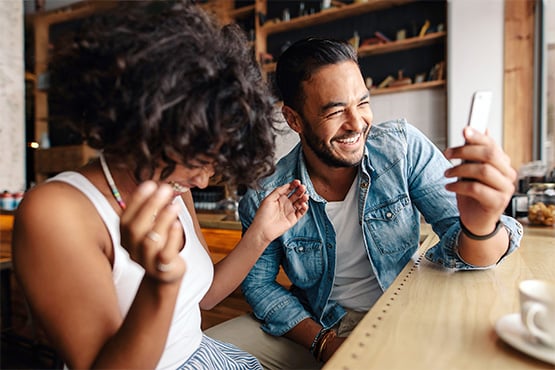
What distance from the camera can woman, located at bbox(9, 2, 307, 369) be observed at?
0.55 metres

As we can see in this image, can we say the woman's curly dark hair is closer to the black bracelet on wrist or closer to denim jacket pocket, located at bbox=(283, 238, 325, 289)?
the black bracelet on wrist

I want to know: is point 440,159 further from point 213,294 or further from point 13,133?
point 13,133

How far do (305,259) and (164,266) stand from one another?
32.9 inches

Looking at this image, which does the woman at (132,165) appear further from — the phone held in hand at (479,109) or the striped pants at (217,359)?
the phone held in hand at (479,109)

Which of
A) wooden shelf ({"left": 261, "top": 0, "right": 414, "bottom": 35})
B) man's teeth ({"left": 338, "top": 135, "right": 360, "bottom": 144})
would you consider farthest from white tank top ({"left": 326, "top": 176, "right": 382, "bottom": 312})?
wooden shelf ({"left": 261, "top": 0, "right": 414, "bottom": 35})

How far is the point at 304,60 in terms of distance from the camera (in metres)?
1.28

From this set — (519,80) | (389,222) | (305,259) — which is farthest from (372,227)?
(519,80)

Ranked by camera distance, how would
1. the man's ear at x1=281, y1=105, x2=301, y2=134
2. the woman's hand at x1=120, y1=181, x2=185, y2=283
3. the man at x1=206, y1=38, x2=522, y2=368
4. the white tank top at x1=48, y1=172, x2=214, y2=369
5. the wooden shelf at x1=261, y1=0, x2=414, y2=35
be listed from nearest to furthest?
the woman's hand at x1=120, y1=181, x2=185, y2=283 < the white tank top at x1=48, y1=172, x2=214, y2=369 < the man at x1=206, y1=38, x2=522, y2=368 < the man's ear at x1=281, y1=105, x2=301, y2=134 < the wooden shelf at x1=261, y1=0, x2=414, y2=35

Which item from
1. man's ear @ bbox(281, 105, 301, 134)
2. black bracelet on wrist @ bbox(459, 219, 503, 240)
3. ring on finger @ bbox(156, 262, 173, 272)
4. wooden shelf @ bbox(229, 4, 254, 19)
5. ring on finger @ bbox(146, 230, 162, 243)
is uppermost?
wooden shelf @ bbox(229, 4, 254, 19)

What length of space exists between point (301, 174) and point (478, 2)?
219cm

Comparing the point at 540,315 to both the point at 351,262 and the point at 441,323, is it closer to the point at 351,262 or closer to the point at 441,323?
the point at 441,323

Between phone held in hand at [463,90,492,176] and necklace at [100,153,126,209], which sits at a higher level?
phone held in hand at [463,90,492,176]

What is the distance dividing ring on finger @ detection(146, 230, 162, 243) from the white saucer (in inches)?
19.4

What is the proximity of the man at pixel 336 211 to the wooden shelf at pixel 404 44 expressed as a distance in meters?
1.90
